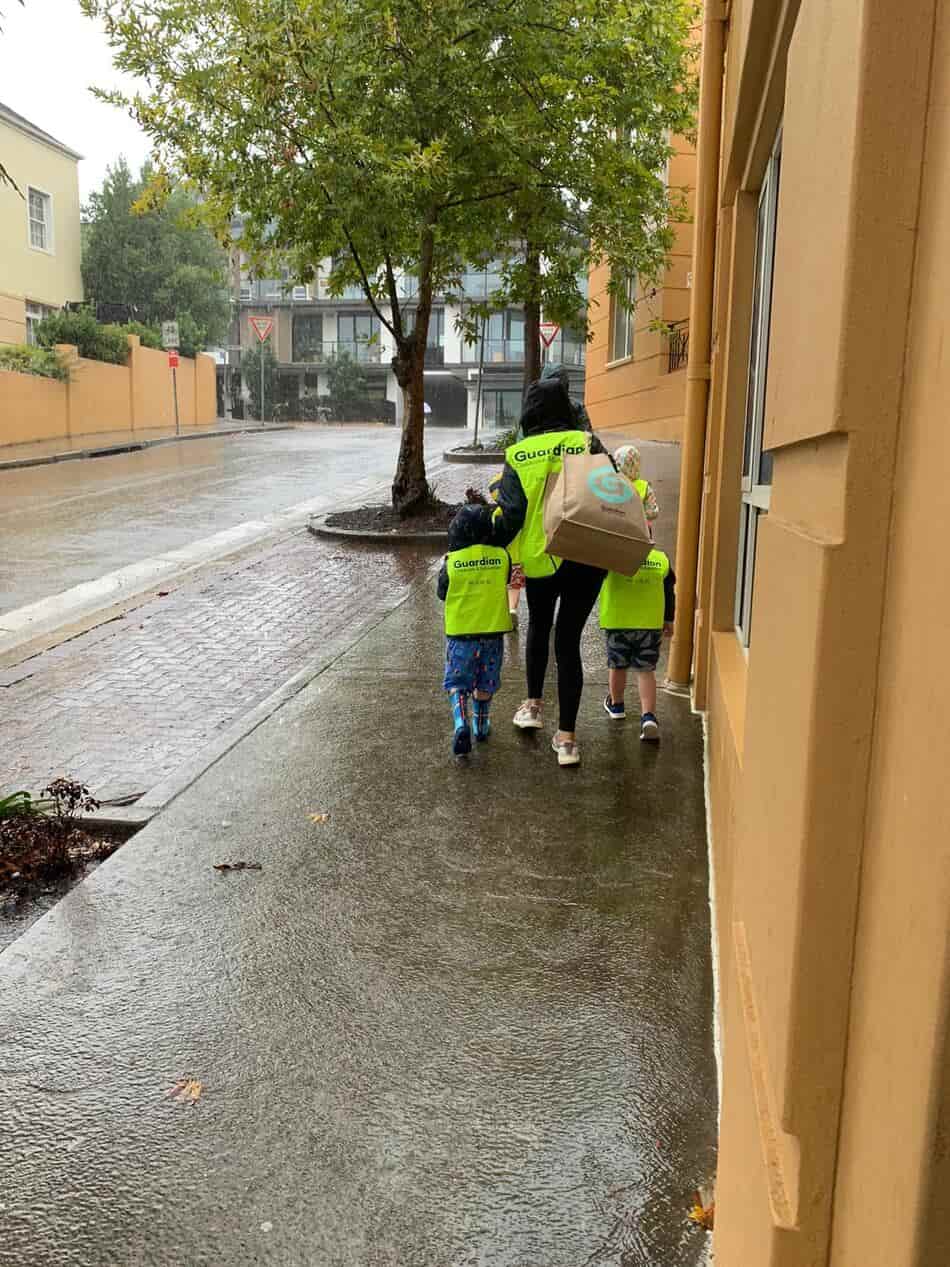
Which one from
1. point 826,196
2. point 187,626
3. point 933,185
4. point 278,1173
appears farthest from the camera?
point 187,626

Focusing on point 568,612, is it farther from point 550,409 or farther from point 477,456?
point 477,456

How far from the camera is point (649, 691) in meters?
6.01

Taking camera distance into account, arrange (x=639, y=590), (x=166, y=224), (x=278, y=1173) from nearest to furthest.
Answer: (x=278, y=1173) → (x=639, y=590) → (x=166, y=224)

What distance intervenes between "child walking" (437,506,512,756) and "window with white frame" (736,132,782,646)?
3.82ft

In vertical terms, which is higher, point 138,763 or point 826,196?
point 826,196

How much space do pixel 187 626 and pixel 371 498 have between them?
8.97 metres

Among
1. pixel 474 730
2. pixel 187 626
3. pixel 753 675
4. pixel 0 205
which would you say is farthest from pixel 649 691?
pixel 0 205

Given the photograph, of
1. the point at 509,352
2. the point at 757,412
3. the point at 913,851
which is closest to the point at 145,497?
the point at 757,412

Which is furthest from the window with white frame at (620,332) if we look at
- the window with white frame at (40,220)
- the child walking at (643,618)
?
the window with white frame at (40,220)

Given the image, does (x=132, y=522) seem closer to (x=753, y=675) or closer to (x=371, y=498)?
(x=371, y=498)

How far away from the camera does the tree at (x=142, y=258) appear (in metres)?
42.7

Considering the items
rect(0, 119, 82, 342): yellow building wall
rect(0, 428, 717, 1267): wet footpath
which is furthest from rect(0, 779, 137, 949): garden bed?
rect(0, 119, 82, 342): yellow building wall

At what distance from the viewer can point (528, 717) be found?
20.1 feet

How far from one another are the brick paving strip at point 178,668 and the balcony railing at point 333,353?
4520 cm
